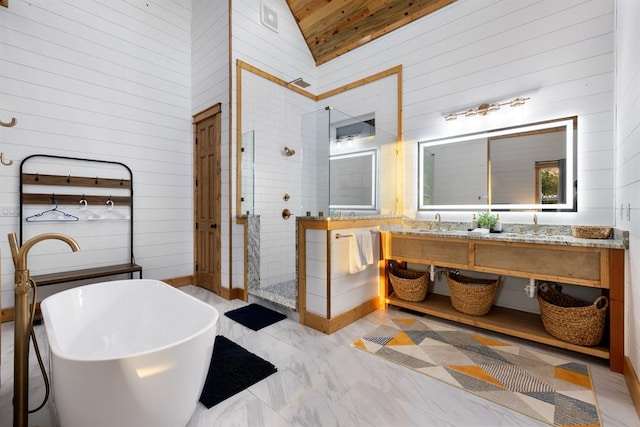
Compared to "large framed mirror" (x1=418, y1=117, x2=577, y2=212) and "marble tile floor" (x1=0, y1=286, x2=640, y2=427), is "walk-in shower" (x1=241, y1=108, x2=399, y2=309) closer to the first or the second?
"large framed mirror" (x1=418, y1=117, x2=577, y2=212)

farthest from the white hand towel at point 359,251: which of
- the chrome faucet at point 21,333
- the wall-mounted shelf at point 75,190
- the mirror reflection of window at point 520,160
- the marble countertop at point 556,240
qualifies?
the wall-mounted shelf at point 75,190

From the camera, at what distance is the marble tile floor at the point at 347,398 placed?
1.66 meters

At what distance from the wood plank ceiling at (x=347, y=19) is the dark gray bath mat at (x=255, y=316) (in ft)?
12.6

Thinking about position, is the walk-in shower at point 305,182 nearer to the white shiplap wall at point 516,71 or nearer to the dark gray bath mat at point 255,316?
the dark gray bath mat at point 255,316

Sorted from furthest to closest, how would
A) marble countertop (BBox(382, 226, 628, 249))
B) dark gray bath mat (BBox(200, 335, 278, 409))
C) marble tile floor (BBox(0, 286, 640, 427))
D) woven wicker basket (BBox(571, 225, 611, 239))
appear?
woven wicker basket (BBox(571, 225, 611, 239)) < marble countertop (BBox(382, 226, 628, 249)) < dark gray bath mat (BBox(200, 335, 278, 409)) < marble tile floor (BBox(0, 286, 640, 427))

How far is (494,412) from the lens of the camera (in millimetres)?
1716

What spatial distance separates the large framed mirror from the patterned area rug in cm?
137

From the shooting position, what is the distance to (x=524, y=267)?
2.46 m

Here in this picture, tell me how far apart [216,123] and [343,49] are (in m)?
2.22

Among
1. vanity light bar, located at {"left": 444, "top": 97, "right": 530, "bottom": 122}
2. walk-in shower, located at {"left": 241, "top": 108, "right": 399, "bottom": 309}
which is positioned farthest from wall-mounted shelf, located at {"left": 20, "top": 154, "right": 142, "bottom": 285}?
vanity light bar, located at {"left": 444, "top": 97, "right": 530, "bottom": 122}

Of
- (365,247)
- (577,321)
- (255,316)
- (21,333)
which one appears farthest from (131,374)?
(577,321)

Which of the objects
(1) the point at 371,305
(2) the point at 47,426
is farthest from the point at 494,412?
(2) the point at 47,426

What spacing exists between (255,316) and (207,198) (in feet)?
6.20

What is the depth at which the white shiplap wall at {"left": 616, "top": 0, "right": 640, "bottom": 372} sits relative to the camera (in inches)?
69.9
